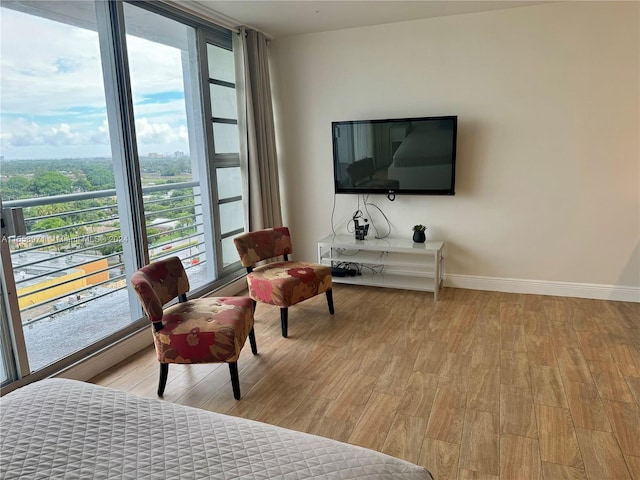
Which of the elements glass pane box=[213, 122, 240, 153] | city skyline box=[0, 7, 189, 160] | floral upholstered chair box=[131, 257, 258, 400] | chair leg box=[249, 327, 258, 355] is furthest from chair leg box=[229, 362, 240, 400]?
glass pane box=[213, 122, 240, 153]

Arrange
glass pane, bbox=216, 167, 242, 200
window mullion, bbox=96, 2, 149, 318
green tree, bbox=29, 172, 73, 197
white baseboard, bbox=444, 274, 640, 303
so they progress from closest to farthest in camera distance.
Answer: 1. green tree, bbox=29, 172, 73, 197
2. window mullion, bbox=96, 2, 149, 318
3. white baseboard, bbox=444, 274, 640, 303
4. glass pane, bbox=216, 167, 242, 200

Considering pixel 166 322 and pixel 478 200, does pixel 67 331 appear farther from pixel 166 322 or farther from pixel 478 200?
pixel 478 200

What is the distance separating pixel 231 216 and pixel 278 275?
4.21ft

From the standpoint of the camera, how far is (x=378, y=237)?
4.38 meters

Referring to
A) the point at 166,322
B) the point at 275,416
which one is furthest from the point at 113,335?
the point at 275,416

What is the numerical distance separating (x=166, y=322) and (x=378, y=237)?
2455mm

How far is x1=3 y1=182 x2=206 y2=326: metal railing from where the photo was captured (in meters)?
2.59

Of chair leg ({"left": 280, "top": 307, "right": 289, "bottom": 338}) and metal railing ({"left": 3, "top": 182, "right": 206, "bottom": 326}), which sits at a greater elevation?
metal railing ({"left": 3, "top": 182, "right": 206, "bottom": 326})

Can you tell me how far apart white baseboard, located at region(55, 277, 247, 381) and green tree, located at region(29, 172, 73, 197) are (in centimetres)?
105

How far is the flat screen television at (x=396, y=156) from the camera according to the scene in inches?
152

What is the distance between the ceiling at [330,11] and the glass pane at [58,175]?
3.59 ft

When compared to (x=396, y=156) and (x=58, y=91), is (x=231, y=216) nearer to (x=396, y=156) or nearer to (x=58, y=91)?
(x=396, y=156)

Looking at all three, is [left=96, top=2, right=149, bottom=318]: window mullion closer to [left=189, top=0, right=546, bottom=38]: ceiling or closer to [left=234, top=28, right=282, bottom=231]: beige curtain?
[left=189, top=0, right=546, bottom=38]: ceiling

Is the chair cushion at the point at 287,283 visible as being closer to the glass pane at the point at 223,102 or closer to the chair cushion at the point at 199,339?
the chair cushion at the point at 199,339
